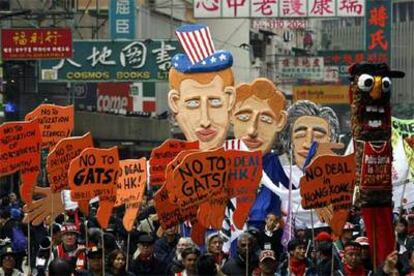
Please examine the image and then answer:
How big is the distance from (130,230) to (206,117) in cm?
528

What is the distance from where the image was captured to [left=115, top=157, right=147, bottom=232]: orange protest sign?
15883 millimetres

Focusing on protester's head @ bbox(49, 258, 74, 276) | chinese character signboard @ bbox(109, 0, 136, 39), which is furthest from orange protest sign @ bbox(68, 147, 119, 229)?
chinese character signboard @ bbox(109, 0, 136, 39)

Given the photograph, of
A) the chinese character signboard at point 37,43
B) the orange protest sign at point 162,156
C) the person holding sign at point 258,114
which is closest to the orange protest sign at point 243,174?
the orange protest sign at point 162,156

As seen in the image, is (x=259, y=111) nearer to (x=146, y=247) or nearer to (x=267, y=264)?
(x=146, y=247)

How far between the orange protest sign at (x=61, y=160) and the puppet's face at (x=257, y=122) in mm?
4892

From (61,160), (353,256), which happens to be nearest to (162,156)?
(61,160)

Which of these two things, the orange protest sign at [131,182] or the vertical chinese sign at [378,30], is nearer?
the orange protest sign at [131,182]

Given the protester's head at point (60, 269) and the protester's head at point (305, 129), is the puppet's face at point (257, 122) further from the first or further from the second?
the protester's head at point (60, 269)

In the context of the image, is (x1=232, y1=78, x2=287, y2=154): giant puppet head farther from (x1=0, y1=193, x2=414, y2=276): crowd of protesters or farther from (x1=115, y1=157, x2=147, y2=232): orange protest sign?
(x1=115, y1=157, x2=147, y2=232): orange protest sign

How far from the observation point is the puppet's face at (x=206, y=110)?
20.3 meters

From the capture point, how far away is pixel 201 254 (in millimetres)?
11172

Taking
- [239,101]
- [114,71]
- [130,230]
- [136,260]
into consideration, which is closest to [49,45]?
[114,71]

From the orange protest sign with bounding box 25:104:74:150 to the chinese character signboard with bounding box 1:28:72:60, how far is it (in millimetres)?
10600

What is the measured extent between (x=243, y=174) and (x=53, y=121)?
442 cm
